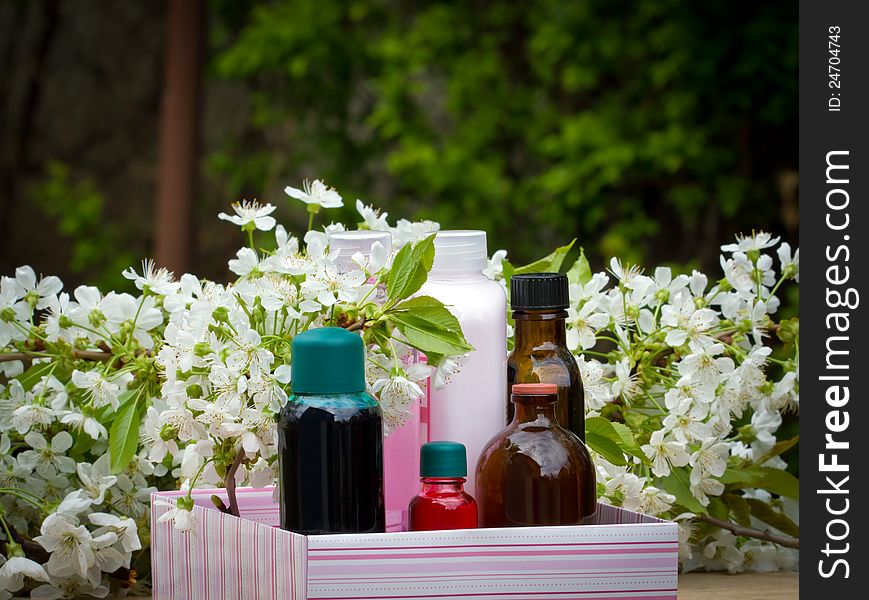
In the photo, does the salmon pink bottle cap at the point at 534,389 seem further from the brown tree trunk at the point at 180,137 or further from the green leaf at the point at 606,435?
the brown tree trunk at the point at 180,137

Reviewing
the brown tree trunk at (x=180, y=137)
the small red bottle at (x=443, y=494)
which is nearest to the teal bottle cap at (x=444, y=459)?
the small red bottle at (x=443, y=494)

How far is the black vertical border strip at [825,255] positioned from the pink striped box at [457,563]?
6.2 inches

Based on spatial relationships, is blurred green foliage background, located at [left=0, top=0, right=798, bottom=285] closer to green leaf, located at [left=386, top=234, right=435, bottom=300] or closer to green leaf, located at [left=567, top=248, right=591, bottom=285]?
green leaf, located at [left=567, top=248, right=591, bottom=285]

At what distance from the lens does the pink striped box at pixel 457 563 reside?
0.69 meters

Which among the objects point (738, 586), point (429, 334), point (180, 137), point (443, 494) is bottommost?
point (738, 586)

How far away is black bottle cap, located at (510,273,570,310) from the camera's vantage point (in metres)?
0.79

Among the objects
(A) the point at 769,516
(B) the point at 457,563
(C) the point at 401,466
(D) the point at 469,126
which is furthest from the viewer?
(D) the point at 469,126

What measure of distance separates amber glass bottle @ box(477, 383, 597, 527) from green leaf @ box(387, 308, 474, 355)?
50 millimetres

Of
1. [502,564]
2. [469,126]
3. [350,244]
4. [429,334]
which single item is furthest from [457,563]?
[469,126]

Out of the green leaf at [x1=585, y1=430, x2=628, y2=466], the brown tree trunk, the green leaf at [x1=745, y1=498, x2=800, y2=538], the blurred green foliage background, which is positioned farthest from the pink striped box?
the blurred green foliage background

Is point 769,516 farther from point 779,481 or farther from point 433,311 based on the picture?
point 433,311

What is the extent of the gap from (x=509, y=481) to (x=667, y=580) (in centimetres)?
12

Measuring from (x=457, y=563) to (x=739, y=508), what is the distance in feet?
1.29

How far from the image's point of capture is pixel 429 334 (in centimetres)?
75
